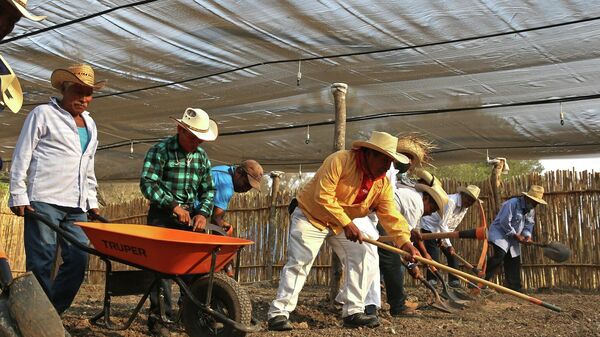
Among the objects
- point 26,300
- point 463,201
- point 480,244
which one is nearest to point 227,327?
point 26,300

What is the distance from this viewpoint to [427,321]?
5746 mm

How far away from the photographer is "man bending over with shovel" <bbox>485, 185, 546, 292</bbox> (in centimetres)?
971

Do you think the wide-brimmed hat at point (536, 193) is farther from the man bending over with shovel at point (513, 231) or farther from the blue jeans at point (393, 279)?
the blue jeans at point (393, 279)

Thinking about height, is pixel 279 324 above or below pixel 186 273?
below

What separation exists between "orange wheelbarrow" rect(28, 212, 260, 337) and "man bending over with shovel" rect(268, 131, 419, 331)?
0.90 metres

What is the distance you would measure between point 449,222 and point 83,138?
222 inches

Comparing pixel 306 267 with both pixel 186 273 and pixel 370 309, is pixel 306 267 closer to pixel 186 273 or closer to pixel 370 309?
pixel 370 309

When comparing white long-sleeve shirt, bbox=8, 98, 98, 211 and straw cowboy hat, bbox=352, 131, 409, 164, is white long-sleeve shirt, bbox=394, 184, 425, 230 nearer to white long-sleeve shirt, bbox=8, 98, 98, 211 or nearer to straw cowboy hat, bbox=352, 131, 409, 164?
straw cowboy hat, bbox=352, 131, 409, 164

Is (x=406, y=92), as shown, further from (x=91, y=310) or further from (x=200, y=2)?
(x=91, y=310)

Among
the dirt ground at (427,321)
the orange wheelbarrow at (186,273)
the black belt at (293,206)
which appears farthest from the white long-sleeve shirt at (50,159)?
the black belt at (293,206)

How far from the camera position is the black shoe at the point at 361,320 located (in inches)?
200

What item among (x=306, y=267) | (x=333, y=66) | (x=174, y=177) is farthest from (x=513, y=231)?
(x=174, y=177)

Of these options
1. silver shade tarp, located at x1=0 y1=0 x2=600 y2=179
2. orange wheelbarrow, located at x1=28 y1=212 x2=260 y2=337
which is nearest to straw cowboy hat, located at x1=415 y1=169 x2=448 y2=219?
silver shade tarp, located at x1=0 y1=0 x2=600 y2=179

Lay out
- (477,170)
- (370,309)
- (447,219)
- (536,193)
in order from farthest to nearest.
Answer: (477,170)
(536,193)
(447,219)
(370,309)
